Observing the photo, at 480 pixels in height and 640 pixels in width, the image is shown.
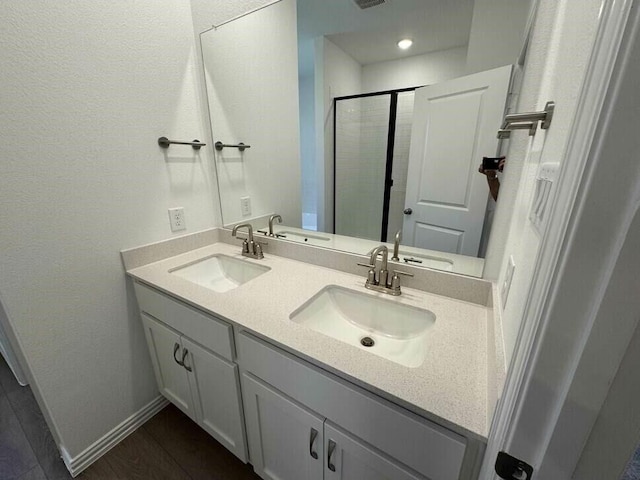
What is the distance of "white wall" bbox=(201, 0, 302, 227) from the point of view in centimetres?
129

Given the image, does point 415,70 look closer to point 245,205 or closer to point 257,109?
point 257,109

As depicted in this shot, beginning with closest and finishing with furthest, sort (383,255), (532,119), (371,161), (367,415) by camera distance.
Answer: (532,119) < (367,415) < (383,255) < (371,161)

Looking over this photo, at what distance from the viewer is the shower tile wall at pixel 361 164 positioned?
1.09 metres

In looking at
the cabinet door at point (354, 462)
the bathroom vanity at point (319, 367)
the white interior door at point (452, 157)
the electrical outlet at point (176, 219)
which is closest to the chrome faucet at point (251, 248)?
the bathroom vanity at point (319, 367)

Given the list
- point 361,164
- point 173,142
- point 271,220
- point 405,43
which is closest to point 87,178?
point 173,142

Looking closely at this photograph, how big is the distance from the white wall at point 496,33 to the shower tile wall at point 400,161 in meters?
0.22

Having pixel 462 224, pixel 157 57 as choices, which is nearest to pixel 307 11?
pixel 157 57

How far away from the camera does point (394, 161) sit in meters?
1.10

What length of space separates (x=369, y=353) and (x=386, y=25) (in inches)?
46.1

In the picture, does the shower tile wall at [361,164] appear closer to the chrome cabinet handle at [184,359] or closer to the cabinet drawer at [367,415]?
the cabinet drawer at [367,415]

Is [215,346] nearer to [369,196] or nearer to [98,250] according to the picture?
[98,250]

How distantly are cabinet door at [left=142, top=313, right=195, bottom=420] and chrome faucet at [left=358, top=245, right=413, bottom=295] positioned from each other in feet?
2.83

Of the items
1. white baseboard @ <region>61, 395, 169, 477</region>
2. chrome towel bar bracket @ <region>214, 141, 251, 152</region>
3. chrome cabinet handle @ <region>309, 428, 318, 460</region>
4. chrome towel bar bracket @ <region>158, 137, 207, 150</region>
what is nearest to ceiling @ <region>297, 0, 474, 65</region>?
chrome towel bar bracket @ <region>214, 141, 251, 152</region>

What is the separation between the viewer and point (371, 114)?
1.08 meters
